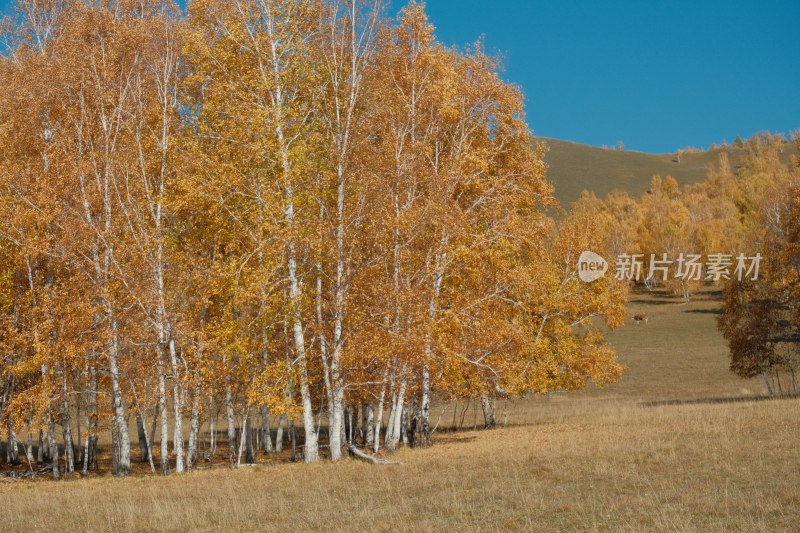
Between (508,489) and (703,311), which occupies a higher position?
(703,311)

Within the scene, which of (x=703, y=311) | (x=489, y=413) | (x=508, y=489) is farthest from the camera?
(x=703, y=311)

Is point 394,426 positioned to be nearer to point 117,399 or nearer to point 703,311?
point 117,399

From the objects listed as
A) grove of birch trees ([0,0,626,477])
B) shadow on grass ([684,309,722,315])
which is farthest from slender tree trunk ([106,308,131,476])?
shadow on grass ([684,309,722,315])

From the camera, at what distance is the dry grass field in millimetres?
12688

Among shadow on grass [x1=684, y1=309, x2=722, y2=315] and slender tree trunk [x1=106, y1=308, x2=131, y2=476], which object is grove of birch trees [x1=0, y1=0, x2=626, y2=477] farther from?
shadow on grass [x1=684, y1=309, x2=722, y2=315]

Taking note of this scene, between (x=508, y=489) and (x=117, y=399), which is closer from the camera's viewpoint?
(x=508, y=489)

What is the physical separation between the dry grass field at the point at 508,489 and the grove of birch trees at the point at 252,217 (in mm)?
3072

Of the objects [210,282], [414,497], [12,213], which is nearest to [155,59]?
[12,213]

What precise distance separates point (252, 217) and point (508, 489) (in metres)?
12.7

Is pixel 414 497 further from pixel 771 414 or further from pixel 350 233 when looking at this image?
pixel 771 414

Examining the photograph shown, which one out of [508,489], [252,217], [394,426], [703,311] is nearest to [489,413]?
[394,426]

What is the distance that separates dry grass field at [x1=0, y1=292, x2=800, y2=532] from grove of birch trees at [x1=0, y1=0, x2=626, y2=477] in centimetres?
307

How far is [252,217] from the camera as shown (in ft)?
81.1

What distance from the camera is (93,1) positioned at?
99.0 feet
